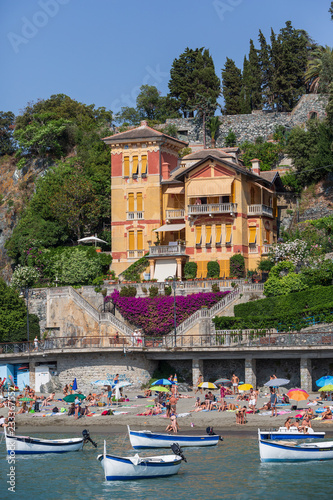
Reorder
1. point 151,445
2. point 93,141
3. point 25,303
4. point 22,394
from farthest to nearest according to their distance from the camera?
1. point 93,141
2. point 25,303
3. point 22,394
4. point 151,445

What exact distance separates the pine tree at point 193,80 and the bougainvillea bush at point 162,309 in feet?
113

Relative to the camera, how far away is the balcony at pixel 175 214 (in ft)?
217

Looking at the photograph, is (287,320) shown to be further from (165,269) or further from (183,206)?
(183,206)

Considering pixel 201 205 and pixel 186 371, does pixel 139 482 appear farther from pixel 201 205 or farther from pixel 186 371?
pixel 201 205

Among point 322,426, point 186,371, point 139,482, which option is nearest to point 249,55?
point 186,371

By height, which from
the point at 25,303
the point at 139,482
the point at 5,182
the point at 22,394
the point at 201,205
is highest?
the point at 5,182

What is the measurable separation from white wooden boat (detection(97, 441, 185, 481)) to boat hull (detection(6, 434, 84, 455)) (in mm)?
4864

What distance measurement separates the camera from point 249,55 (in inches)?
3644

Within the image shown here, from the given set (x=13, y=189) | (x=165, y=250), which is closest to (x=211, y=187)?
(x=165, y=250)

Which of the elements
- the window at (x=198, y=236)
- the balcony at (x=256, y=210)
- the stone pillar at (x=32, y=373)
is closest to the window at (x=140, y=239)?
the window at (x=198, y=236)

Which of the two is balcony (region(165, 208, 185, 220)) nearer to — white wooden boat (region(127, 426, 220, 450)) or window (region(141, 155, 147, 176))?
window (region(141, 155, 147, 176))

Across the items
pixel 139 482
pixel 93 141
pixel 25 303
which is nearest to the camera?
pixel 139 482

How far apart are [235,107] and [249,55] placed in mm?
6321

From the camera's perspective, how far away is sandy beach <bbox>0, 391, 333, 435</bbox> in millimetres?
40750
